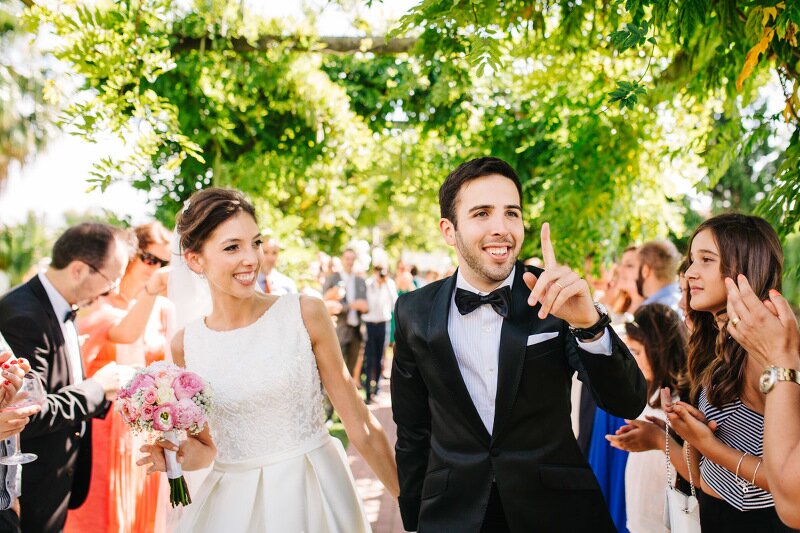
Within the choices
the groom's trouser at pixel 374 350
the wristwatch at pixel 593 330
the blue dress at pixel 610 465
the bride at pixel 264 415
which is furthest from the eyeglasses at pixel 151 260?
the groom's trouser at pixel 374 350

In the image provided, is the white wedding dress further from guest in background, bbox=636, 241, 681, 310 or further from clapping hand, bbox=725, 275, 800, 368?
guest in background, bbox=636, 241, 681, 310

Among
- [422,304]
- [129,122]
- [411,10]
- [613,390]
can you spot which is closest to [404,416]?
[422,304]

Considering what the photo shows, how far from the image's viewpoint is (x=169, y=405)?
2574 millimetres

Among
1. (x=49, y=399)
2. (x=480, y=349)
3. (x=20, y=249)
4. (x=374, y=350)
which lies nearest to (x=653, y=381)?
(x=480, y=349)

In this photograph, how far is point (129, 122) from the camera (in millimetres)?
3734

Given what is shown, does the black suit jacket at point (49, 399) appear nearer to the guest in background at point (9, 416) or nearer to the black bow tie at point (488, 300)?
the guest in background at point (9, 416)

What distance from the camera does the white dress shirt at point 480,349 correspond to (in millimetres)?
2367

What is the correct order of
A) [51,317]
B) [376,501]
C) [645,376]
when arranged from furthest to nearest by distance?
[376,501]
[645,376]
[51,317]

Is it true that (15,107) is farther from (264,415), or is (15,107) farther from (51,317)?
(264,415)

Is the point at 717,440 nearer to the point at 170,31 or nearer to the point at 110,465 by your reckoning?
the point at 110,465

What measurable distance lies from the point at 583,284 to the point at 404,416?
39.7 inches

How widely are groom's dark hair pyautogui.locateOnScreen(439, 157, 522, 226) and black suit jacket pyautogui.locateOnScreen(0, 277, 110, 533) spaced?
206cm

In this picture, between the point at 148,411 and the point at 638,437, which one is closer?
the point at 148,411

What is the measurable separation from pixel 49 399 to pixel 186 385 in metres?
0.88
